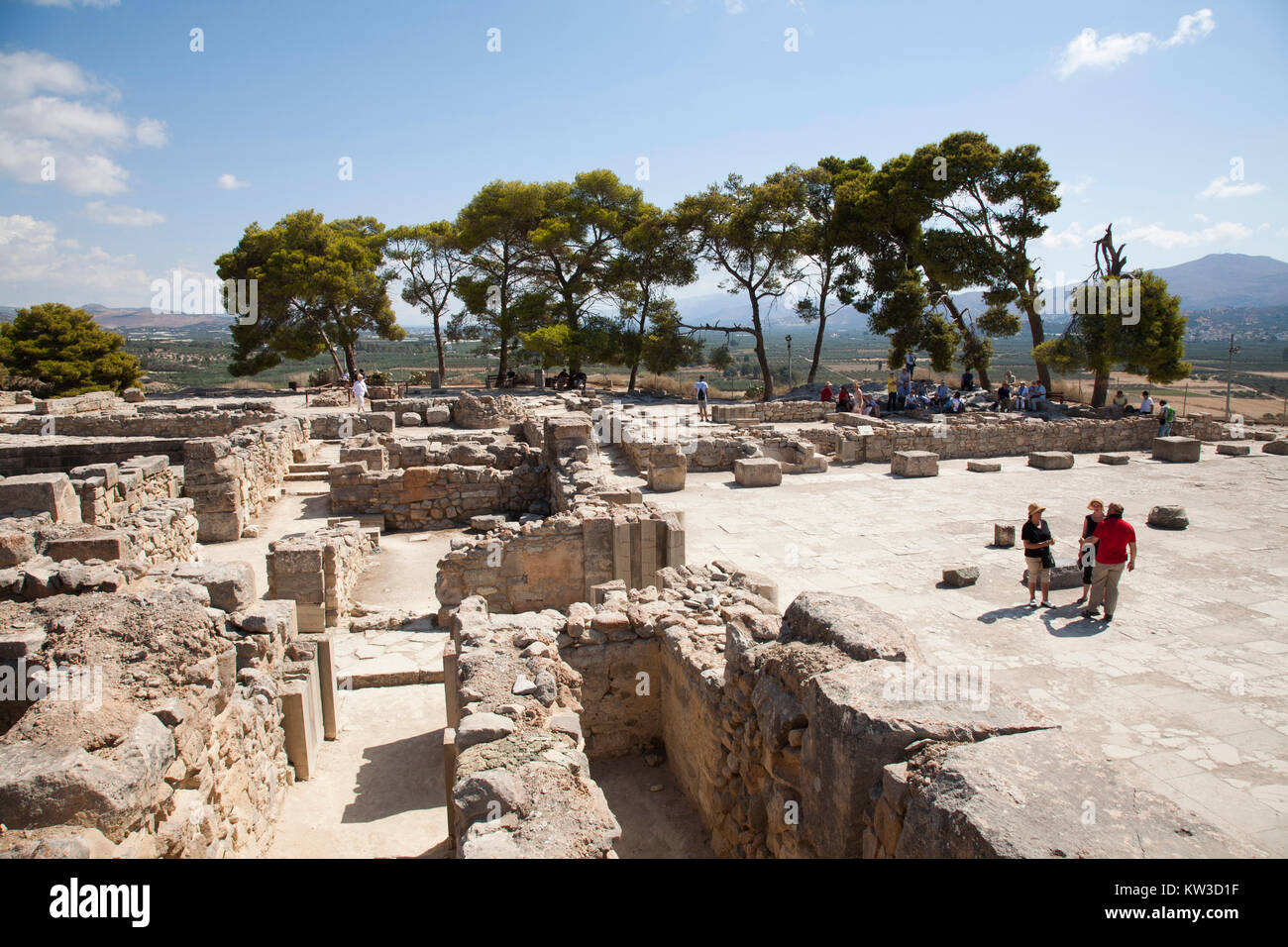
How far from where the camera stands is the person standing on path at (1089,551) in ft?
26.6

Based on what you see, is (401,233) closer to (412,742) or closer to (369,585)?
(369,585)

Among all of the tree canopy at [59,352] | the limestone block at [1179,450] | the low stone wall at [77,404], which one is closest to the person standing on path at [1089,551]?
the limestone block at [1179,450]

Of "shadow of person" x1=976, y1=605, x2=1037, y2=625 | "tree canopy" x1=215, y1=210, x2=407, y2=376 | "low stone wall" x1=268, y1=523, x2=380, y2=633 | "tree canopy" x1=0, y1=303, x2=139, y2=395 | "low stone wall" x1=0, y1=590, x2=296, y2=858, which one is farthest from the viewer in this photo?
"tree canopy" x1=215, y1=210, x2=407, y2=376

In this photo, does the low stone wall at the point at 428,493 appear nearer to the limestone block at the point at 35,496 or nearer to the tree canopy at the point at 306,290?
the limestone block at the point at 35,496

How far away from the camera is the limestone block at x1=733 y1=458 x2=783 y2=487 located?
14.9 metres

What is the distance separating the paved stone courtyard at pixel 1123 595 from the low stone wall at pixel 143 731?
169 inches

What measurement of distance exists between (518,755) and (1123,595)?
8068mm

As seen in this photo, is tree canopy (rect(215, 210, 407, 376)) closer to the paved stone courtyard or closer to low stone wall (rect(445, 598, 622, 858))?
the paved stone courtyard

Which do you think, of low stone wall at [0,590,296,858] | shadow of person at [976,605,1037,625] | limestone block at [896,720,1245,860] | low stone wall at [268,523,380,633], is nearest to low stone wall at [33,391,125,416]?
low stone wall at [268,523,380,633]

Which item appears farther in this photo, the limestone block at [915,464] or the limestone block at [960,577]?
the limestone block at [915,464]

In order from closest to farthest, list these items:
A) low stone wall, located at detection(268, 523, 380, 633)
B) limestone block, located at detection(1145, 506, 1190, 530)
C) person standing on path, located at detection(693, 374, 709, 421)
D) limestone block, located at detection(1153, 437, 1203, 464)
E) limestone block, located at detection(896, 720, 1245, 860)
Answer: limestone block, located at detection(896, 720, 1245, 860), low stone wall, located at detection(268, 523, 380, 633), limestone block, located at detection(1145, 506, 1190, 530), limestone block, located at detection(1153, 437, 1203, 464), person standing on path, located at detection(693, 374, 709, 421)

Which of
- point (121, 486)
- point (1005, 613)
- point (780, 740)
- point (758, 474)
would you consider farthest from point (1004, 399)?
point (121, 486)

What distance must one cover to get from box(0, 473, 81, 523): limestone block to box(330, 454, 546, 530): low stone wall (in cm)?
454
